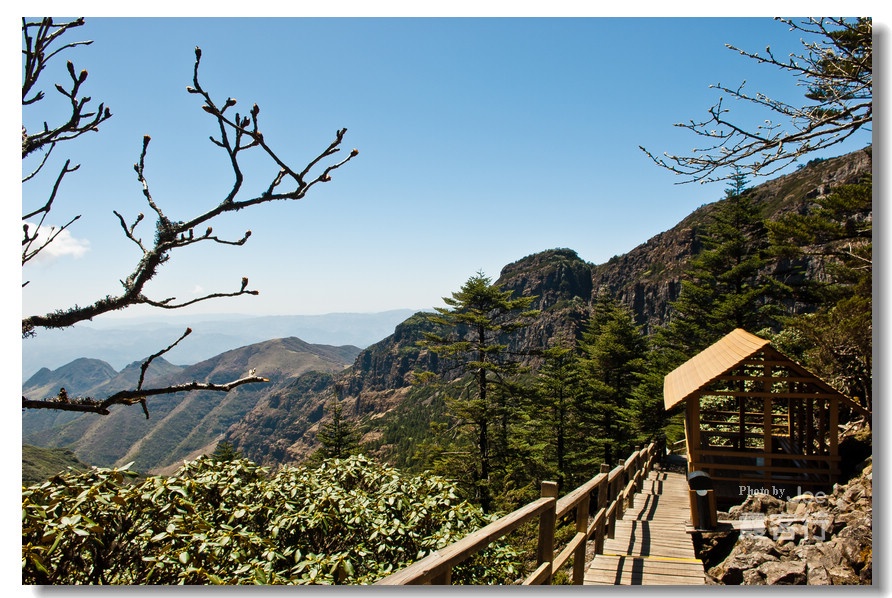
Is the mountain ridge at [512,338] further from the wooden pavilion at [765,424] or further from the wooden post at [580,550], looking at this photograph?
the wooden post at [580,550]

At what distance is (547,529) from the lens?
321 centimetres

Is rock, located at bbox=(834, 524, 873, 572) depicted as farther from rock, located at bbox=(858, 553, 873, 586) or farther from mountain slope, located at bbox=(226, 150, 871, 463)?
mountain slope, located at bbox=(226, 150, 871, 463)

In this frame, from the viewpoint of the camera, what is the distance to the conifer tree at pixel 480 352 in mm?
17094

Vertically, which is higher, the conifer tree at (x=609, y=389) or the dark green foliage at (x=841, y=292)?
the dark green foliage at (x=841, y=292)

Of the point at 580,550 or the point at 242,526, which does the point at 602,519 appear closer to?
the point at 580,550

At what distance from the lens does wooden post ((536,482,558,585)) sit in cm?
322

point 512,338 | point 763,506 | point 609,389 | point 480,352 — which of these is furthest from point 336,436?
point 512,338

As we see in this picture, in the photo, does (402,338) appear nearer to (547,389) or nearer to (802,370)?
(547,389)

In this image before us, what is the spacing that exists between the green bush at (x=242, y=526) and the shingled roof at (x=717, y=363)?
17.3 ft

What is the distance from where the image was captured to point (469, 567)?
13.7ft

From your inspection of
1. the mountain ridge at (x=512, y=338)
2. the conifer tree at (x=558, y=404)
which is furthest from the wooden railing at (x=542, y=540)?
the mountain ridge at (x=512, y=338)

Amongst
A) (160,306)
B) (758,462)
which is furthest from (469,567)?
(758,462)

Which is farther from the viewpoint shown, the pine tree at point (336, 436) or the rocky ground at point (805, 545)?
the pine tree at point (336, 436)

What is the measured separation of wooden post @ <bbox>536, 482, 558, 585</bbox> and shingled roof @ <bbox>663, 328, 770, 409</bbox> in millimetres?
5842
